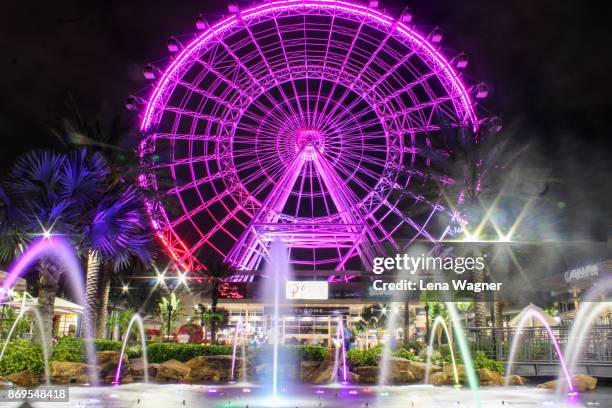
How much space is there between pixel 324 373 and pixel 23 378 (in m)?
8.57

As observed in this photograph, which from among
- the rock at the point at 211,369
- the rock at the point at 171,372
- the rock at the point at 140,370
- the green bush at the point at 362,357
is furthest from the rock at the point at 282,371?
the rock at the point at 140,370

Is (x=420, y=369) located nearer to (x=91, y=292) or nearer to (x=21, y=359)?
(x=21, y=359)

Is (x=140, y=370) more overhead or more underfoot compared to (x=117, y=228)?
more underfoot

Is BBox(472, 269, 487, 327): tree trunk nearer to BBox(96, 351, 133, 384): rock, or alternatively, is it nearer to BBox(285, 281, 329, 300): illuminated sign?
BBox(285, 281, 329, 300): illuminated sign

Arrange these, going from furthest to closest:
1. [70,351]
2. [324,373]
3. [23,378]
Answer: [324,373] → [70,351] → [23,378]

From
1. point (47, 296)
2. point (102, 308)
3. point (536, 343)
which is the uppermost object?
point (47, 296)

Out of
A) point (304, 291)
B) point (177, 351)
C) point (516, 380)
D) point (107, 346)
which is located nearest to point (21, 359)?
point (107, 346)

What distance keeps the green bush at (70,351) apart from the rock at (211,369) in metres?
3.26

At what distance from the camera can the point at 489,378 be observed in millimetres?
16625

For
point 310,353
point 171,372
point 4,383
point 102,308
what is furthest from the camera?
point 102,308

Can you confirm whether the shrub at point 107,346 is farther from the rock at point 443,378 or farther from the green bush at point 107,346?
the rock at point 443,378

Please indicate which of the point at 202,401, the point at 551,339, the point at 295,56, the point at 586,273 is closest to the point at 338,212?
the point at 295,56

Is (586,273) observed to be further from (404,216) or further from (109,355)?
(109,355)

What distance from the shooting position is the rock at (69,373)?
15.8m
